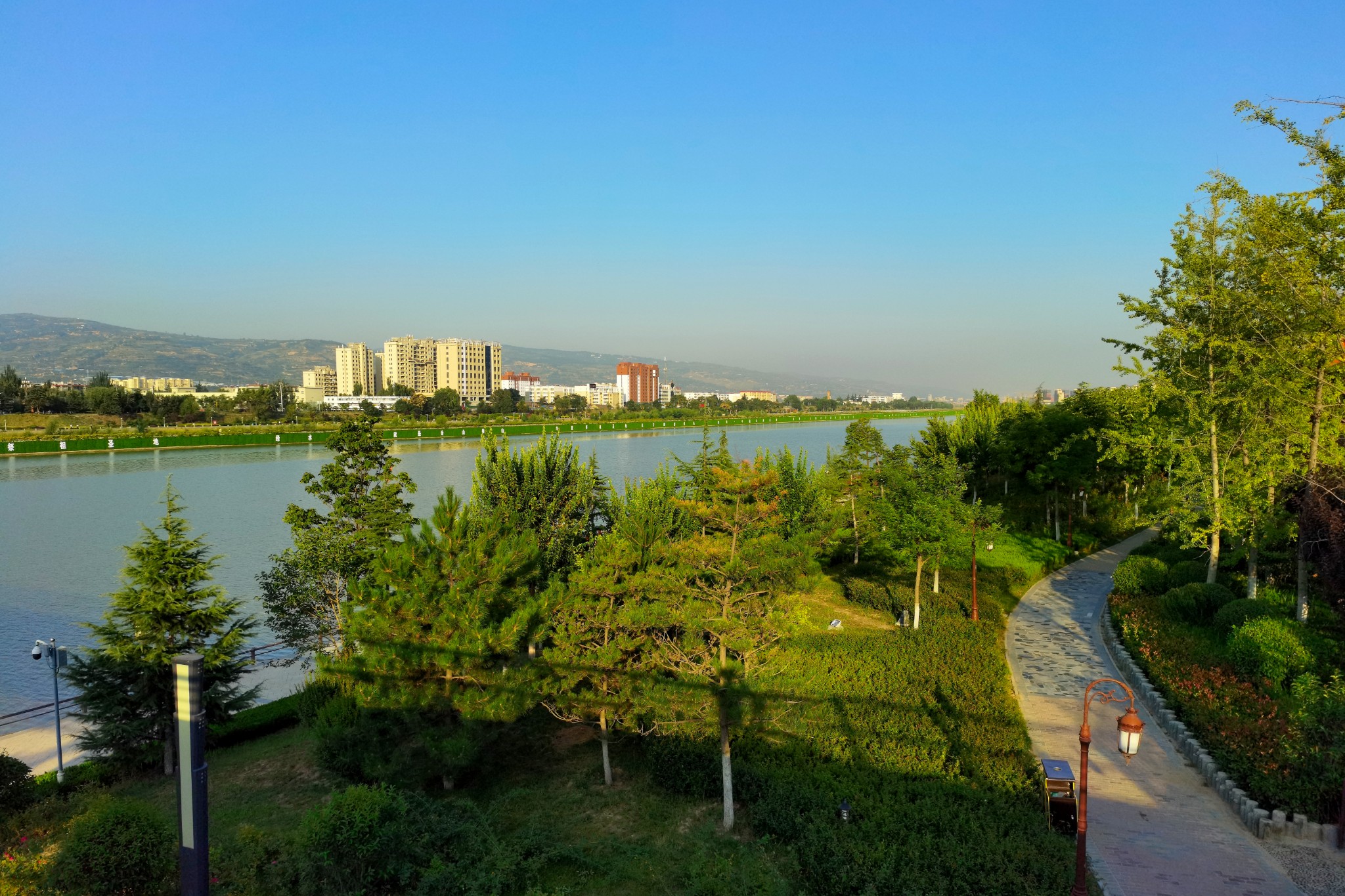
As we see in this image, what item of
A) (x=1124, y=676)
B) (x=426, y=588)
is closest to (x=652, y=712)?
(x=426, y=588)

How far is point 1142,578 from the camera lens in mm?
16391

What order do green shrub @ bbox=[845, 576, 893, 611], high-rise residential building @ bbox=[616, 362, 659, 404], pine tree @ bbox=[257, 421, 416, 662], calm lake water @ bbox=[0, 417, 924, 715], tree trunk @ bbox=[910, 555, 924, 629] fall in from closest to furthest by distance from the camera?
pine tree @ bbox=[257, 421, 416, 662]
tree trunk @ bbox=[910, 555, 924, 629]
green shrub @ bbox=[845, 576, 893, 611]
calm lake water @ bbox=[0, 417, 924, 715]
high-rise residential building @ bbox=[616, 362, 659, 404]

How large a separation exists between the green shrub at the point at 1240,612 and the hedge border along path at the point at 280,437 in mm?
26837

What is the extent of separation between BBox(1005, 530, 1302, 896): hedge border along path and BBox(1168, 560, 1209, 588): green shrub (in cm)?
236

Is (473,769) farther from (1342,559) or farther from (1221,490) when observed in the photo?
(1221,490)

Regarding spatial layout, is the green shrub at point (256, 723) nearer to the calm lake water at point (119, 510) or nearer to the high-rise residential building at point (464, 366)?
the calm lake water at point (119, 510)

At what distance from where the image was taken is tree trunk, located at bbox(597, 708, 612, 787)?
32.7ft

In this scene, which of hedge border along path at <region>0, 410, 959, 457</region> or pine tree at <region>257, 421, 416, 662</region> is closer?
pine tree at <region>257, 421, 416, 662</region>

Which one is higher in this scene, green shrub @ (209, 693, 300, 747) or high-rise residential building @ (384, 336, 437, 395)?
high-rise residential building @ (384, 336, 437, 395)

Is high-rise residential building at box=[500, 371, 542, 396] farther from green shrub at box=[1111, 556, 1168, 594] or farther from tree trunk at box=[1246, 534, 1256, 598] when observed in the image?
tree trunk at box=[1246, 534, 1256, 598]

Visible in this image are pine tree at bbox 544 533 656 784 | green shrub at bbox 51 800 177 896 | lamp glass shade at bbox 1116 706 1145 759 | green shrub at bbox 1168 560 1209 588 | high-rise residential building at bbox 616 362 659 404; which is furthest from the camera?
Answer: high-rise residential building at bbox 616 362 659 404

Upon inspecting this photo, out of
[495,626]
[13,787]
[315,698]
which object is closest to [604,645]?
[495,626]

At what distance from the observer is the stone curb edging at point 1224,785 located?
7773 millimetres

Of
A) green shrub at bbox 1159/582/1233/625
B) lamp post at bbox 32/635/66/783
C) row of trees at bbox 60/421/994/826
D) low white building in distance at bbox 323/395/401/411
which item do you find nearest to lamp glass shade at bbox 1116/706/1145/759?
row of trees at bbox 60/421/994/826
